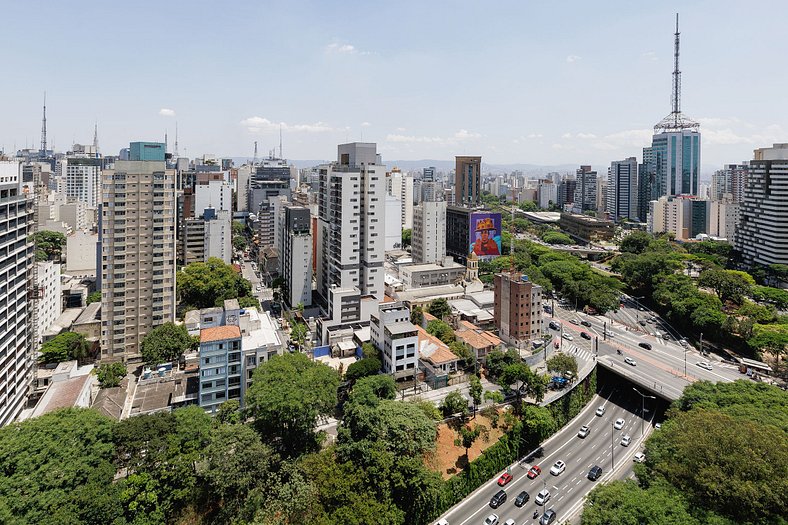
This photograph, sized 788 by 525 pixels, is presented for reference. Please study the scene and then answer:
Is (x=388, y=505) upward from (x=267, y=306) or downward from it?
downward

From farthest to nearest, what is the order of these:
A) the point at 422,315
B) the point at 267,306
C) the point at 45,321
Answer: the point at 267,306 → the point at 422,315 → the point at 45,321

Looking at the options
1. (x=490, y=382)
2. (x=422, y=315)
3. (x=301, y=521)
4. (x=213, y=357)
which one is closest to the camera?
(x=301, y=521)

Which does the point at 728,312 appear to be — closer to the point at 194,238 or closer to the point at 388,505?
the point at 388,505

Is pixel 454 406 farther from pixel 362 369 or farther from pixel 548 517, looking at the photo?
pixel 548 517

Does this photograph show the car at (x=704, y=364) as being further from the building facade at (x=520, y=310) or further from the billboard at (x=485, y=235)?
the billboard at (x=485, y=235)

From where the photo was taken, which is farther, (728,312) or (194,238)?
(194,238)

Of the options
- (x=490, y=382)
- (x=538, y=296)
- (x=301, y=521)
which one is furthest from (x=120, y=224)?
(x=538, y=296)
